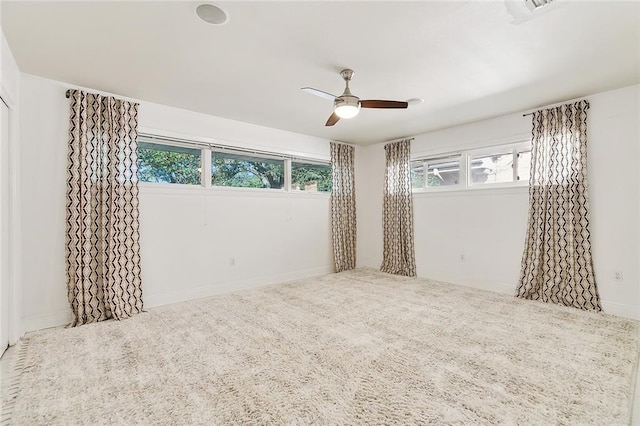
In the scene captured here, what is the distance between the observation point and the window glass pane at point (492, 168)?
→ 4348 mm

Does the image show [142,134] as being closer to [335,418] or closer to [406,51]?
[406,51]

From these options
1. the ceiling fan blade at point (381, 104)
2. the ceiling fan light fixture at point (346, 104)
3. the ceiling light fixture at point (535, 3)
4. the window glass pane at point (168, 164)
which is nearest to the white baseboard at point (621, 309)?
the ceiling fan blade at point (381, 104)

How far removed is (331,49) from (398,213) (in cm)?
353

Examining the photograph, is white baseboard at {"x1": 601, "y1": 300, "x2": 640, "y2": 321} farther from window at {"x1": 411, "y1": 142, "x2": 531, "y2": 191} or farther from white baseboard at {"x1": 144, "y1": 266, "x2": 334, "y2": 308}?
white baseboard at {"x1": 144, "y1": 266, "x2": 334, "y2": 308}

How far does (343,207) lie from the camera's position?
5848mm

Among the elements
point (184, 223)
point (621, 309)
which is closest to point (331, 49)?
point (184, 223)

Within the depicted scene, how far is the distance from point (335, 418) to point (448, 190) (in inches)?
161

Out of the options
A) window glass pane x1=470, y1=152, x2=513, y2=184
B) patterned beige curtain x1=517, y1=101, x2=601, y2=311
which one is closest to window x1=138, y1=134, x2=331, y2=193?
window glass pane x1=470, y1=152, x2=513, y2=184

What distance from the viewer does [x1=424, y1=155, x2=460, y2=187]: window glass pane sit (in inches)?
193

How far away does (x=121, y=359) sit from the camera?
237 centimetres

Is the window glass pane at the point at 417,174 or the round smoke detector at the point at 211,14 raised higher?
the round smoke detector at the point at 211,14

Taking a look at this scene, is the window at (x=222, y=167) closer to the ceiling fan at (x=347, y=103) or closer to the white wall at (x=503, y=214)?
the white wall at (x=503, y=214)

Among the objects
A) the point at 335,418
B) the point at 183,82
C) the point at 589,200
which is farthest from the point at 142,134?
the point at 589,200

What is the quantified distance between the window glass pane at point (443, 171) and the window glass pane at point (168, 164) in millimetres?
3743
